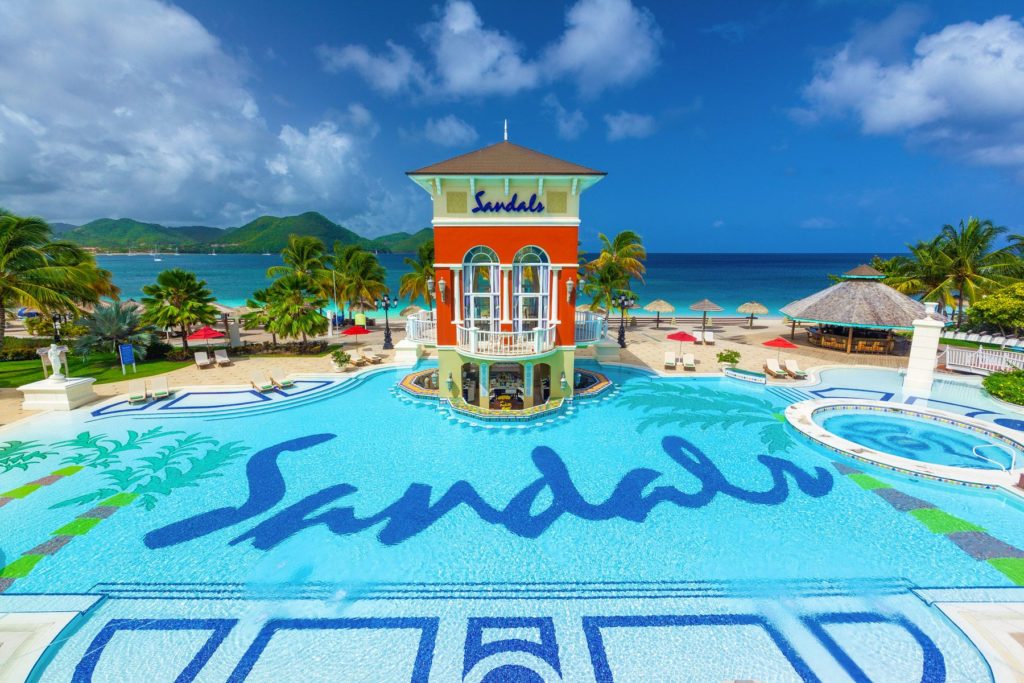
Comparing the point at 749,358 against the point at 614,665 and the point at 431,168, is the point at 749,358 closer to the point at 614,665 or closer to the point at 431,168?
the point at 431,168

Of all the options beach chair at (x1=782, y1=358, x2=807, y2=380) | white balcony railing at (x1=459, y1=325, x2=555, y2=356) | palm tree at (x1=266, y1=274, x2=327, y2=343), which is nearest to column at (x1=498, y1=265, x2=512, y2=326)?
white balcony railing at (x1=459, y1=325, x2=555, y2=356)

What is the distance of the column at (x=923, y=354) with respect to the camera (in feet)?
57.7

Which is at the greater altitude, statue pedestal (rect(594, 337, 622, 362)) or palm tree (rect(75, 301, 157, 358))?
palm tree (rect(75, 301, 157, 358))

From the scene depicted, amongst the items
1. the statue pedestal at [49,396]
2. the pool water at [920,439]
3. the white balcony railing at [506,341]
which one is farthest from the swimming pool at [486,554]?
the white balcony railing at [506,341]

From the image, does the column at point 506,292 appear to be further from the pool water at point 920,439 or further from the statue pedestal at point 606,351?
the pool water at point 920,439

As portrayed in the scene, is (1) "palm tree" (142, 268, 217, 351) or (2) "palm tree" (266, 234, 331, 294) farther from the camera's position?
(2) "palm tree" (266, 234, 331, 294)

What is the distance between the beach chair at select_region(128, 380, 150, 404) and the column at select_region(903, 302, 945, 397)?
107 ft

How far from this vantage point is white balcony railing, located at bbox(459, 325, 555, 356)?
15508mm

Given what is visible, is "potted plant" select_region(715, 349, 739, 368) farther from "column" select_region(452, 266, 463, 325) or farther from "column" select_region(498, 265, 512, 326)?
"column" select_region(452, 266, 463, 325)

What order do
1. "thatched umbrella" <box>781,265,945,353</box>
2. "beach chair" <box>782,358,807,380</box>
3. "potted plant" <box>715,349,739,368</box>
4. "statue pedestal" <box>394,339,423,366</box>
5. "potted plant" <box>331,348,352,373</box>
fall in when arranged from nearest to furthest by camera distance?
"beach chair" <box>782,358,807,380</box> < "potted plant" <box>331,348,352,373</box> < "potted plant" <box>715,349,739,368</box> < "statue pedestal" <box>394,339,423,366</box> < "thatched umbrella" <box>781,265,945,353</box>

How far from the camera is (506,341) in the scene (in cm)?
1627

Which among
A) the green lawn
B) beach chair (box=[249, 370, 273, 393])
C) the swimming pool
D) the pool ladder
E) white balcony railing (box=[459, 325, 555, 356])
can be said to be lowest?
the swimming pool

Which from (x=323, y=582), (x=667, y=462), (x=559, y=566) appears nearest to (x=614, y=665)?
(x=559, y=566)

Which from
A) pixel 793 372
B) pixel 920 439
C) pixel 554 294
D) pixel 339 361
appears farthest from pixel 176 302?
pixel 920 439
